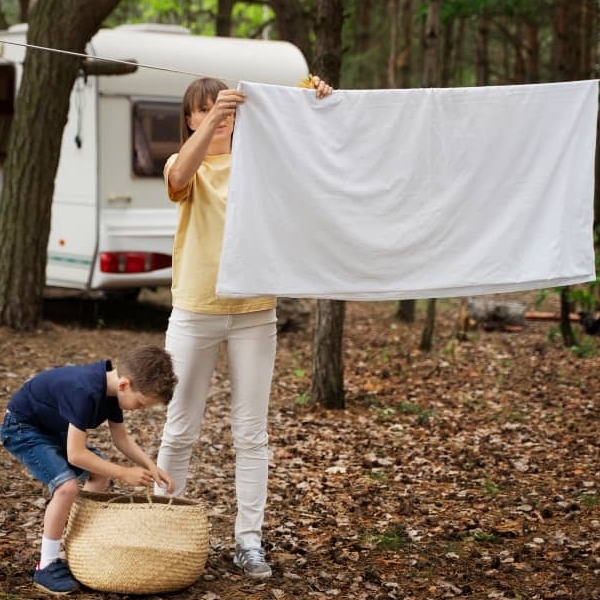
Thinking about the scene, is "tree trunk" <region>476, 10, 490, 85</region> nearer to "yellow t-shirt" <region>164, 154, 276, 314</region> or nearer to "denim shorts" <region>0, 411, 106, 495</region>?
"yellow t-shirt" <region>164, 154, 276, 314</region>

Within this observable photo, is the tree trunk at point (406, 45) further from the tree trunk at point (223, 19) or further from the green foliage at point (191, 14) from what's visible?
the green foliage at point (191, 14)

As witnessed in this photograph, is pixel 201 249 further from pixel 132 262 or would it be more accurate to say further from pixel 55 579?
pixel 132 262

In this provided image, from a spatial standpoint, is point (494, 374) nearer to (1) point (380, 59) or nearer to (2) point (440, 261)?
(2) point (440, 261)

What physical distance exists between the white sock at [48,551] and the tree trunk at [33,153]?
523 cm

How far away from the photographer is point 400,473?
244 inches

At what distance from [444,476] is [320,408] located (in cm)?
152

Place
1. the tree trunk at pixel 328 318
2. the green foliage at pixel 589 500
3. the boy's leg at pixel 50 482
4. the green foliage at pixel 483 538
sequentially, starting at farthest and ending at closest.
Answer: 1. the tree trunk at pixel 328 318
2. the green foliage at pixel 589 500
3. the green foliage at pixel 483 538
4. the boy's leg at pixel 50 482

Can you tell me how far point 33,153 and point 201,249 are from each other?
529cm

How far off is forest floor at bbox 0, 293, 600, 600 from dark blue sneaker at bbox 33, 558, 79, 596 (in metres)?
0.04

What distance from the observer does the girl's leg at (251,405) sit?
13.5 ft

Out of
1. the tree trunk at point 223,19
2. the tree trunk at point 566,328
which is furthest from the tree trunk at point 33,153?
the tree trunk at point 223,19

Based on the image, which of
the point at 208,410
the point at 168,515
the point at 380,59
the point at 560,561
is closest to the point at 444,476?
the point at 560,561

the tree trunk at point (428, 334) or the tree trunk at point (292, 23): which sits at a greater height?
the tree trunk at point (292, 23)

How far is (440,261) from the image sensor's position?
14.7ft
